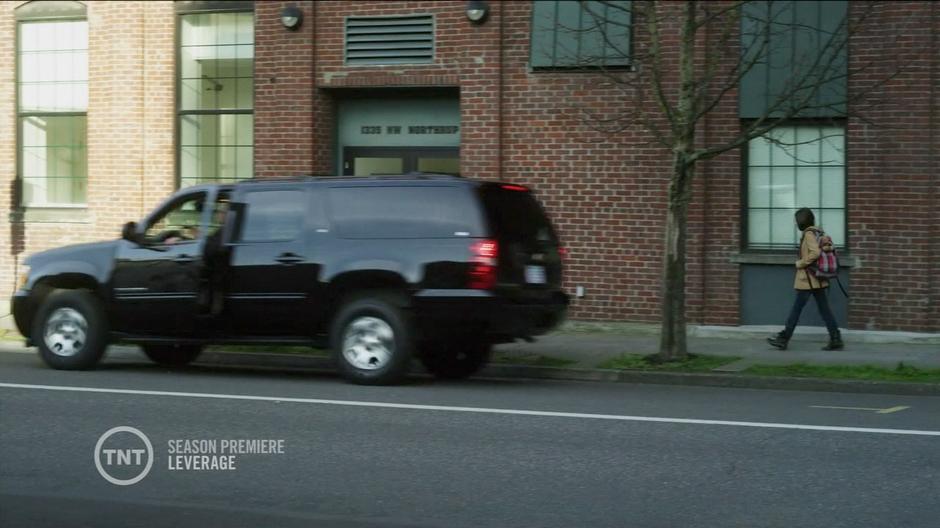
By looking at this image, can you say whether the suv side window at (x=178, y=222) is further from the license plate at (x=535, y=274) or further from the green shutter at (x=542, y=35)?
the green shutter at (x=542, y=35)

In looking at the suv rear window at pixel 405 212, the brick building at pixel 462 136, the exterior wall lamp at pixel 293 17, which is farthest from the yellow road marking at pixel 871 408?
the exterior wall lamp at pixel 293 17

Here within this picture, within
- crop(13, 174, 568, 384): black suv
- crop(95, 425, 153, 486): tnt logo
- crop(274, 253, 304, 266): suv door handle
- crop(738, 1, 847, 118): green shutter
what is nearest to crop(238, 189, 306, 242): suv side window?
crop(13, 174, 568, 384): black suv

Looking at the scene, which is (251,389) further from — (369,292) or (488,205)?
(488,205)

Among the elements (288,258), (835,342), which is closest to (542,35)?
(835,342)

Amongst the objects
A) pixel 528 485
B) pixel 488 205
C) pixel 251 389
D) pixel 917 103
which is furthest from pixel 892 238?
pixel 528 485

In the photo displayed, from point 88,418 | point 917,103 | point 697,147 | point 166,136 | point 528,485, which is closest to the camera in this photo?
point 528,485

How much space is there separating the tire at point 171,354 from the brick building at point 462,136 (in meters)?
4.49

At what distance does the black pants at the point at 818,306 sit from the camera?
14.4 metres

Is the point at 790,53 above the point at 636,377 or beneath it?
above

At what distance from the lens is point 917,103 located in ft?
49.3

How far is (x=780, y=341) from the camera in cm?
1473

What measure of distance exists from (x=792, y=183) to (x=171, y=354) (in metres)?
7.91

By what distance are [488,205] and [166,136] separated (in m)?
8.44

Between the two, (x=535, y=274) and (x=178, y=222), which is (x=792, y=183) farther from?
(x=178, y=222)
